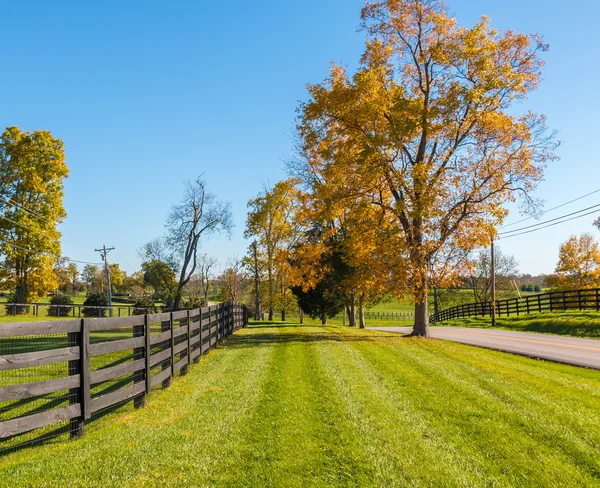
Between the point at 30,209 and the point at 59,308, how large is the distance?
7891mm

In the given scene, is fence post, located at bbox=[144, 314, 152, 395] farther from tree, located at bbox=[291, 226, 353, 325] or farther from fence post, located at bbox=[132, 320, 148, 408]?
tree, located at bbox=[291, 226, 353, 325]

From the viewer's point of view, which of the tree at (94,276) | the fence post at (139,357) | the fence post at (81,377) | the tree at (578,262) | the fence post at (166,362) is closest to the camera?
the fence post at (81,377)

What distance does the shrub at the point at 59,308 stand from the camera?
3555 cm

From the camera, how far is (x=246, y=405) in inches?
277

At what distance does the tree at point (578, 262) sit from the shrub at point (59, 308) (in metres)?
49.6

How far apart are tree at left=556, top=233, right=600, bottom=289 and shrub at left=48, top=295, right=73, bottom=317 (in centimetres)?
4958

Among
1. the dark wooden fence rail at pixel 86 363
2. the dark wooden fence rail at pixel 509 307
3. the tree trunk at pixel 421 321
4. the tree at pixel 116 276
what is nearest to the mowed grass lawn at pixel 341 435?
the dark wooden fence rail at pixel 86 363


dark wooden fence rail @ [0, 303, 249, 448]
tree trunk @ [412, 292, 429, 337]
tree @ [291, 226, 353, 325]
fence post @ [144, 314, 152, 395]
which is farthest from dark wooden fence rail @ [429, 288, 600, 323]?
fence post @ [144, 314, 152, 395]

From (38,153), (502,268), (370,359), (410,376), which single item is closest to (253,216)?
(38,153)

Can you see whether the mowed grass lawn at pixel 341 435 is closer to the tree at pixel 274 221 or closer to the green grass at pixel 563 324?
the green grass at pixel 563 324

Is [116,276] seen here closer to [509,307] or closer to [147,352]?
[509,307]

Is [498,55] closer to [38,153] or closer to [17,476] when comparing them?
[17,476]

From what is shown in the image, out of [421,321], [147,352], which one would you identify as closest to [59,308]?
[421,321]

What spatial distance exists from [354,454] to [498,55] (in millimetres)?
18449
